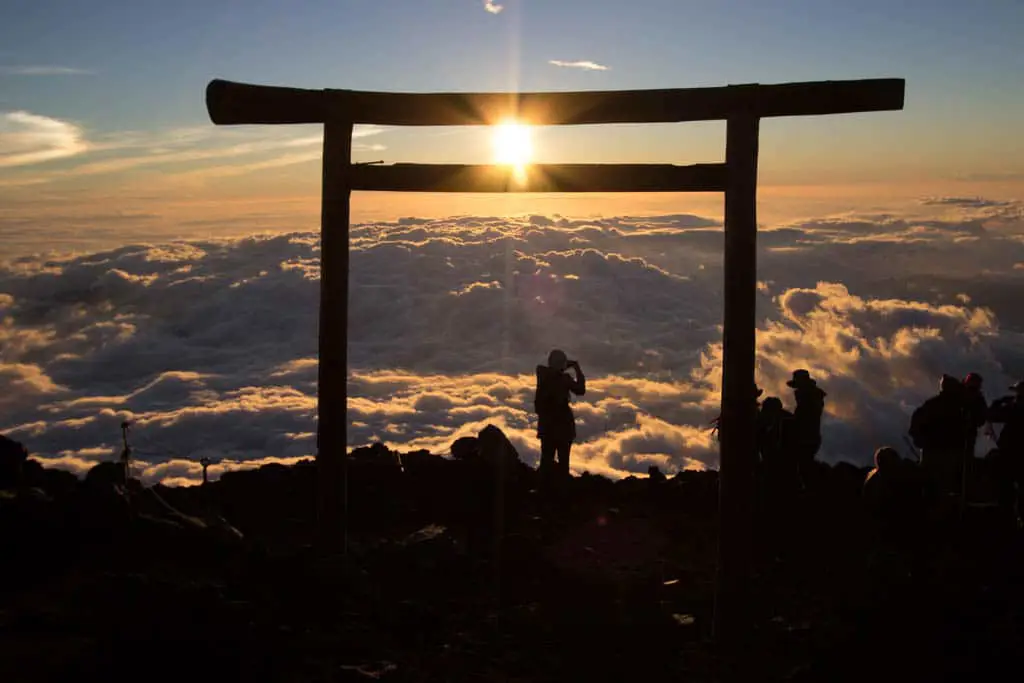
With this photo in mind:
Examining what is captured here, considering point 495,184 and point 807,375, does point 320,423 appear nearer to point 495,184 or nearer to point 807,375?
point 495,184

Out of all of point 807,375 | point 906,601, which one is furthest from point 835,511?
point 906,601

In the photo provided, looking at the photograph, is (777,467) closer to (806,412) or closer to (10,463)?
(806,412)

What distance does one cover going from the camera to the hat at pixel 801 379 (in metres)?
11.1

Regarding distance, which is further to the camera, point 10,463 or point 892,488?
point 10,463

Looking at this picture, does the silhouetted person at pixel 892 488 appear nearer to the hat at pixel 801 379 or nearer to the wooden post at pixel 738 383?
the hat at pixel 801 379

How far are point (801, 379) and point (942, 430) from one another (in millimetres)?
1523

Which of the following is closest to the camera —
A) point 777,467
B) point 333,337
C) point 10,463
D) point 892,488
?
point 333,337

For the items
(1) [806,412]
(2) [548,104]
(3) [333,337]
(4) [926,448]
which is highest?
(2) [548,104]

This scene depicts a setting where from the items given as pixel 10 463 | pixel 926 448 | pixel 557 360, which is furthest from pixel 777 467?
pixel 10 463

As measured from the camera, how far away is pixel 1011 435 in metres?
9.93

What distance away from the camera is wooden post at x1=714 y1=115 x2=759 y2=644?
24.0ft

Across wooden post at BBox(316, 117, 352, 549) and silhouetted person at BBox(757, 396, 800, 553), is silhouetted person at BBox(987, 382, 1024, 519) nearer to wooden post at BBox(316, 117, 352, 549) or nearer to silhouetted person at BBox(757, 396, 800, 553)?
silhouetted person at BBox(757, 396, 800, 553)

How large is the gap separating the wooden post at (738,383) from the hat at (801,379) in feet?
12.5

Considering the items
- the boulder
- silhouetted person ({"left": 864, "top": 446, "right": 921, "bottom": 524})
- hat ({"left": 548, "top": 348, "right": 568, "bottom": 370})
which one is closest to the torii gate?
silhouetted person ({"left": 864, "top": 446, "right": 921, "bottom": 524})
